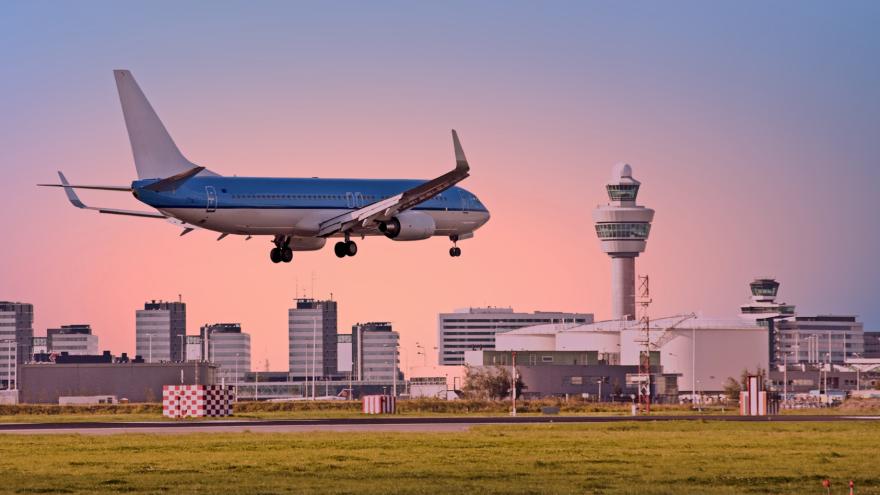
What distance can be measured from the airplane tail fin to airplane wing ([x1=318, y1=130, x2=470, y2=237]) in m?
9.65

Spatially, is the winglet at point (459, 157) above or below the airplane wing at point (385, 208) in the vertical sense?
above

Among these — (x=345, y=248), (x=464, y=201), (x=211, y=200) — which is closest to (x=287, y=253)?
(x=345, y=248)

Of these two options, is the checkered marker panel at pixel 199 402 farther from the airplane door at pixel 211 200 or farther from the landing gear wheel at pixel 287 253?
the airplane door at pixel 211 200

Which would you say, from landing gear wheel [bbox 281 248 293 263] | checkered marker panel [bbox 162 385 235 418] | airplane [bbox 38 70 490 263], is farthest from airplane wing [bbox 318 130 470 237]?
checkered marker panel [bbox 162 385 235 418]

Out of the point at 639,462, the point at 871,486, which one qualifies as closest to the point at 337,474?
the point at 639,462

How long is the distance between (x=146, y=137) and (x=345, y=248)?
48.5 ft

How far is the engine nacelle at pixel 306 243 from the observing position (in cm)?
10344

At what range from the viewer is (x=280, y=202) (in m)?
97.6

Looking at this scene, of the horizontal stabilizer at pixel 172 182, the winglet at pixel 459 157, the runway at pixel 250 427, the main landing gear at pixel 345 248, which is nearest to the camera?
the runway at pixel 250 427

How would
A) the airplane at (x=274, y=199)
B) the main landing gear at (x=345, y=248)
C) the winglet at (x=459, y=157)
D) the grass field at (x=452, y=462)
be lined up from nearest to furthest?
1. the grass field at (x=452, y=462)
2. the winglet at (x=459, y=157)
3. the airplane at (x=274, y=199)
4. the main landing gear at (x=345, y=248)

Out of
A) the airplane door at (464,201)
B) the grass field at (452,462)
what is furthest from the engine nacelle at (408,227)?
the grass field at (452,462)

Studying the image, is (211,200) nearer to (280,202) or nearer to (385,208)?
(280,202)

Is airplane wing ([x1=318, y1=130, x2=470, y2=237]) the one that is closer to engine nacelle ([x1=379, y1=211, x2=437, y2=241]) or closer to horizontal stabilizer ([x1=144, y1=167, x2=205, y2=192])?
engine nacelle ([x1=379, y1=211, x2=437, y2=241])

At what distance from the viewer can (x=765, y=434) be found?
257ft
